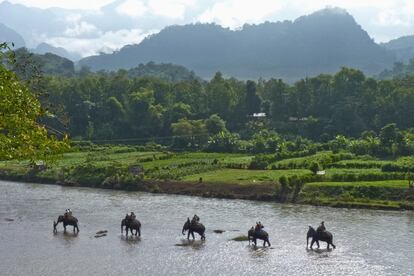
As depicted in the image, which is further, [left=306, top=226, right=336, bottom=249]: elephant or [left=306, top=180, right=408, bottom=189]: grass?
[left=306, top=180, right=408, bottom=189]: grass

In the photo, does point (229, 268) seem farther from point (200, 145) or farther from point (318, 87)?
point (318, 87)

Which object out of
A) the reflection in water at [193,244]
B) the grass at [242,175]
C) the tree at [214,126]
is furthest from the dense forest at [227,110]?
the reflection in water at [193,244]

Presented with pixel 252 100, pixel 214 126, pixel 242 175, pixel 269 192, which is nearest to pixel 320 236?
pixel 269 192

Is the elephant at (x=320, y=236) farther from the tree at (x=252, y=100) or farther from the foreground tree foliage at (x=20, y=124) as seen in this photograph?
the tree at (x=252, y=100)

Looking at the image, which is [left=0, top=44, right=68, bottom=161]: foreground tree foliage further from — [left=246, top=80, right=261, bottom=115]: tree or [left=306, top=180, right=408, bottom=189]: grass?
[left=246, top=80, right=261, bottom=115]: tree

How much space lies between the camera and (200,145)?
328ft

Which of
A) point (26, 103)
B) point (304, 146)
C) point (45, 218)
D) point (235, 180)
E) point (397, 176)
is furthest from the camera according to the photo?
point (304, 146)

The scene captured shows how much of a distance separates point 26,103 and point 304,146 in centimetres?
7010

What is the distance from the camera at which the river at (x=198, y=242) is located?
31797 mm

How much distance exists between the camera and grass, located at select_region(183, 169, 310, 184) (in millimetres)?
63219

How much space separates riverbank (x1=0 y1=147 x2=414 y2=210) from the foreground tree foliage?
93.4ft

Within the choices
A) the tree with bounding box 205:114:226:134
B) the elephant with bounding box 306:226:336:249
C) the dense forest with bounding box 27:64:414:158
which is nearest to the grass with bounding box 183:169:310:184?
the dense forest with bounding box 27:64:414:158

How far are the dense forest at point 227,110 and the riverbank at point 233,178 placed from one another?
1798cm

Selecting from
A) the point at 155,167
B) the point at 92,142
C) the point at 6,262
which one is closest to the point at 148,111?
the point at 92,142
